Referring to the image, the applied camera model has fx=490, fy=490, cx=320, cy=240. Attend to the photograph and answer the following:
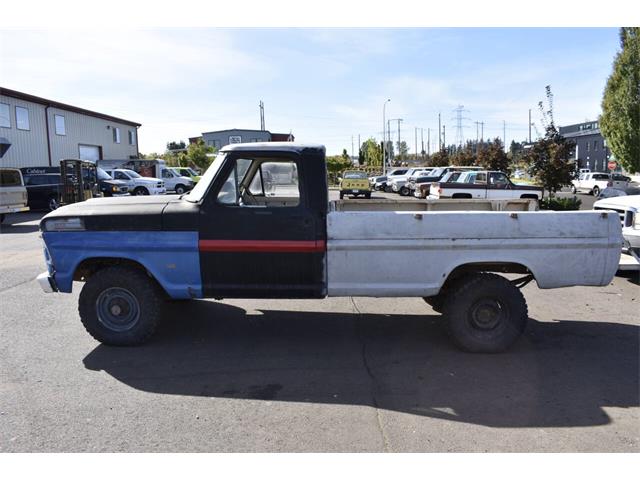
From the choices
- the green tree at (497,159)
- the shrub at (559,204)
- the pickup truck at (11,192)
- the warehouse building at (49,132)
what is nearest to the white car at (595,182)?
the green tree at (497,159)

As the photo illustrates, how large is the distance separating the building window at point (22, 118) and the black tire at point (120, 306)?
90.1ft

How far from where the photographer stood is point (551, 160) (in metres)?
17.4

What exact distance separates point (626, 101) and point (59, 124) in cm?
3277

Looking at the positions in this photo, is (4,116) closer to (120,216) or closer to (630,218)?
(120,216)

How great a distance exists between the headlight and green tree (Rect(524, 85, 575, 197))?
1657cm

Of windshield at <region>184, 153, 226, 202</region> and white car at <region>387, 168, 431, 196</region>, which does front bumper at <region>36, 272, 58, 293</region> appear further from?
white car at <region>387, 168, 431, 196</region>

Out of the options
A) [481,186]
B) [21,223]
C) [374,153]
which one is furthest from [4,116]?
[374,153]

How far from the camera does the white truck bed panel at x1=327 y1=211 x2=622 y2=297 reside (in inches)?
189

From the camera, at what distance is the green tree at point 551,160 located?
1739 cm

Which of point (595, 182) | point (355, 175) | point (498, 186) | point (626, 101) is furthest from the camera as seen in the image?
point (595, 182)

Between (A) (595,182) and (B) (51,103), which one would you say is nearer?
(B) (51,103)

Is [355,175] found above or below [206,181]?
above

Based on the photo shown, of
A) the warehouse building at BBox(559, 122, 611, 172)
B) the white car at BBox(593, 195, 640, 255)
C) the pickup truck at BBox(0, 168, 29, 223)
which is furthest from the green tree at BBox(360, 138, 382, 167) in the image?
the white car at BBox(593, 195, 640, 255)

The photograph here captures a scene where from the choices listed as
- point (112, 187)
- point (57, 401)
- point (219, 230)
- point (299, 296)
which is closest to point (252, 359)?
point (299, 296)
